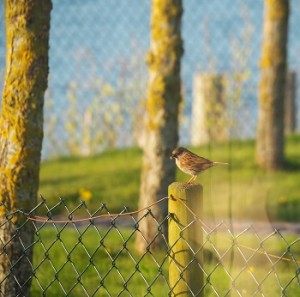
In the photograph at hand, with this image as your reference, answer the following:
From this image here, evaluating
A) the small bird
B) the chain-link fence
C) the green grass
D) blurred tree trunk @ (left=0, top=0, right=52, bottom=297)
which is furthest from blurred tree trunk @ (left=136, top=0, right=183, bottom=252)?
the small bird

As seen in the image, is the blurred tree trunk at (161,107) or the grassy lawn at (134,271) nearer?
the grassy lawn at (134,271)

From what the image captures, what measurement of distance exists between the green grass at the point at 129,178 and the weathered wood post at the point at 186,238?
20.1 ft

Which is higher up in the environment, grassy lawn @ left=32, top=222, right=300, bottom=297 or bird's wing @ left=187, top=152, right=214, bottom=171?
bird's wing @ left=187, top=152, right=214, bottom=171

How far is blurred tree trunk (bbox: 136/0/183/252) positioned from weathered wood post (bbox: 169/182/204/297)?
4.02 m

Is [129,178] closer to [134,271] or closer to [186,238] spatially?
[134,271]

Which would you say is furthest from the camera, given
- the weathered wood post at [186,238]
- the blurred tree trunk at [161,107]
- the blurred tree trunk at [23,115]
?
the blurred tree trunk at [161,107]

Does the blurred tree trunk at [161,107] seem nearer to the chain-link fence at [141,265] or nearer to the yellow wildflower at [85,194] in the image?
the chain-link fence at [141,265]

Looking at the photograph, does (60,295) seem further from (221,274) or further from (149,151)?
(149,151)

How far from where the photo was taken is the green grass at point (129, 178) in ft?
37.4

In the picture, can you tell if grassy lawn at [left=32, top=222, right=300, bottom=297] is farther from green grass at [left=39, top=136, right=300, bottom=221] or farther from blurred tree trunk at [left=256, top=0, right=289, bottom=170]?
blurred tree trunk at [left=256, top=0, right=289, bottom=170]

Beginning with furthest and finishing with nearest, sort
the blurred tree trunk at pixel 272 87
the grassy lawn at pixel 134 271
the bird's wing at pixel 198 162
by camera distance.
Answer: the blurred tree trunk at pixel 272 87 → the grassy lawn at pixel 134 271 → the bird's wing at pixel 198 162

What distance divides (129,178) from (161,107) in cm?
415

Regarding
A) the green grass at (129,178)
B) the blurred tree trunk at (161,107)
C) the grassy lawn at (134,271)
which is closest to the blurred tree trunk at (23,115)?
the grassy lawn at (134,271)

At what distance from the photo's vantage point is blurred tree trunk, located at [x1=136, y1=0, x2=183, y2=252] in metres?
8.48
